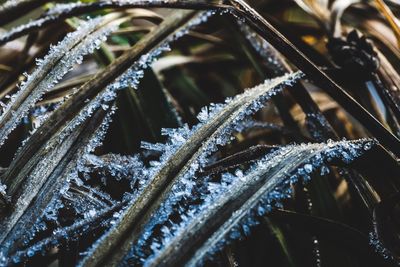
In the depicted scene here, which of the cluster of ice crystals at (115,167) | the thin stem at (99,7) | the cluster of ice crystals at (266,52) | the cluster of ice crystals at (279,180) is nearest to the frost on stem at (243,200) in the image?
the cluster of ice crystals at (279,180)

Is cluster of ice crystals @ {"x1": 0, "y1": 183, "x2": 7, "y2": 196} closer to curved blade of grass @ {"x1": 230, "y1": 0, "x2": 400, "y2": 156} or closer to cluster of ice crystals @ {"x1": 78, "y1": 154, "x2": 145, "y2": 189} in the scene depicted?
cluster of ice crystals @ {"x1": 78, "y1": 154, "x2": 145, "y2": 189}

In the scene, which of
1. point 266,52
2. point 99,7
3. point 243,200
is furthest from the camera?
point 266,52

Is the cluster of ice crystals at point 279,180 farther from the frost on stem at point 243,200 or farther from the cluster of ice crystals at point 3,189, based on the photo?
the cluster of ice crystals at point 3,189

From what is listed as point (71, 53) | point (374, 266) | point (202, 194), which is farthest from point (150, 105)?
point (374, 266)

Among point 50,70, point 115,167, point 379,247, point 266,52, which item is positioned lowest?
point 379,247

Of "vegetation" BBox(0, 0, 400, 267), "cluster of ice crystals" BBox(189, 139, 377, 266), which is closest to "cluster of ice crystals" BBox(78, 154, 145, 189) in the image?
"vegetation" BBox(0, 0, 400, 267)

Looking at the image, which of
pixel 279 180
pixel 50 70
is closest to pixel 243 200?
pixel 279 180

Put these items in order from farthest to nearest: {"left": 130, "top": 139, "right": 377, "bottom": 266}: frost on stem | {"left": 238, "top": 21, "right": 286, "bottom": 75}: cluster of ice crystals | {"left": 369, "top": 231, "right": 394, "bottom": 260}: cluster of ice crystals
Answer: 1. {"left": 238, "top": 21, "right": 286, "bottom": 75}: cluster of ice crystals
2. {"left": 369, "top": 231, "right": 394, "bottom": 260}: cluster of ice crystals
3. {"left": 130, "top": 139, "right": 377, "bottom": 266}: frost on stem

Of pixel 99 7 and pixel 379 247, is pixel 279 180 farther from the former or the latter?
pixel 99 7
